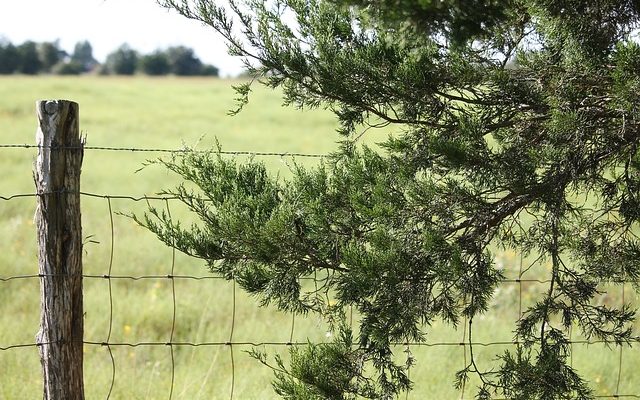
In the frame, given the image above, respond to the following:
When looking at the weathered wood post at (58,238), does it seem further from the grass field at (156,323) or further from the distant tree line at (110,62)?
the distant tree line at (110,62)

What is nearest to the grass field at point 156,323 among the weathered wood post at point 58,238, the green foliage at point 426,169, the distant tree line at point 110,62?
the weathered wood post at point 58,238

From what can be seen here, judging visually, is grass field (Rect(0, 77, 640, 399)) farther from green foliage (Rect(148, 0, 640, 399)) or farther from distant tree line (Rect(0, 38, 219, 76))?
distant tree line (Rect(0, 38, 219, 76))

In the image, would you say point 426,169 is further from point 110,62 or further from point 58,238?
point 110,62

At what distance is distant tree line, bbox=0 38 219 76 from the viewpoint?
59.6m

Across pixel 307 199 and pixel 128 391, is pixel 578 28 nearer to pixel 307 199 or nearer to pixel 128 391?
pixel 307 199

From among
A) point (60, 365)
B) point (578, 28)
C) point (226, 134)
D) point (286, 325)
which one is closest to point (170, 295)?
point (286, 325)

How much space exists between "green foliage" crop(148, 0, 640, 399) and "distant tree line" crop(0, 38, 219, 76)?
59.8 metres

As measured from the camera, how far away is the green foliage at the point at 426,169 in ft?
9.80

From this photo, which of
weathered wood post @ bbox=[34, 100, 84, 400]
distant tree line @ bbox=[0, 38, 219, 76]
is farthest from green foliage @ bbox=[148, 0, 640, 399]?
distant tree line @ bbox=[0, 38, 219, 76]

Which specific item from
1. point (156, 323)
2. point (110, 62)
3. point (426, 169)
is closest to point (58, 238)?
point (426, 169)

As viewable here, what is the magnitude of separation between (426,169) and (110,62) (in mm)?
74615

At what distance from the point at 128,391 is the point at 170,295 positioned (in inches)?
80.1

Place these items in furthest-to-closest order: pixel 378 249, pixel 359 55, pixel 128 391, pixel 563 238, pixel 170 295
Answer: pixel 170 295 → pixel 128 391 → pixel 563 238 → pixel 359 55 → pixel 378 249

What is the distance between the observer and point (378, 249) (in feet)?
9.89
